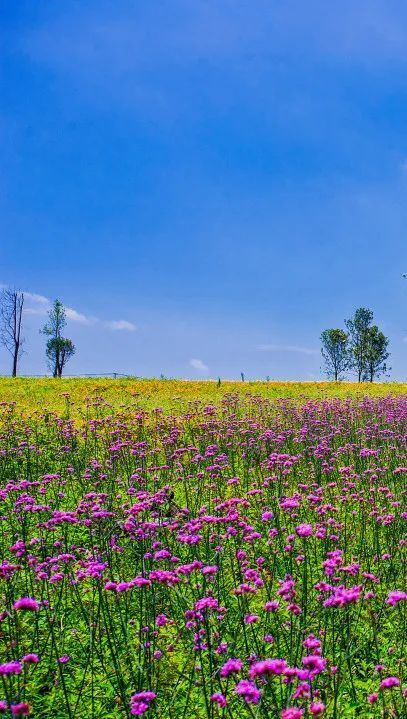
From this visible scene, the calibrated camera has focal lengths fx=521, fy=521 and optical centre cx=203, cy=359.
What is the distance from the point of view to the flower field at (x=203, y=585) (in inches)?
146

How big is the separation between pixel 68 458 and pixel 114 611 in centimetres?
732

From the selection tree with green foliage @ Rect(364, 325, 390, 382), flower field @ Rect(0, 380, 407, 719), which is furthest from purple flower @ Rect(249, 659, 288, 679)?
tree with green foliage @ Rect(364, 325, 390, 382)

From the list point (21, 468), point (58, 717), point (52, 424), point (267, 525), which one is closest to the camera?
point (58, 717)

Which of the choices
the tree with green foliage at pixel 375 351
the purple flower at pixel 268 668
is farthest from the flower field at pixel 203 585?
the tree with green foliage at pixel 375 351

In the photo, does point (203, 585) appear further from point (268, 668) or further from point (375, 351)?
point (375, 351)

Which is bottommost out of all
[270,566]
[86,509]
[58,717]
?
[58,717]

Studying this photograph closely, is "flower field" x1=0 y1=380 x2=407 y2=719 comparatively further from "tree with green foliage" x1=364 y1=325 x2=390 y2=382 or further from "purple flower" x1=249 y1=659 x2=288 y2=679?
"tree with green foliage" x1=364 y1=325 x2=390 y2=382

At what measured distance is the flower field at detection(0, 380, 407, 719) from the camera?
3.71m

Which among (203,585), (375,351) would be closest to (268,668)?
(203,585)

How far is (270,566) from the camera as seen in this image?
7.05 meters

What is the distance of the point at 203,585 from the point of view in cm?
389

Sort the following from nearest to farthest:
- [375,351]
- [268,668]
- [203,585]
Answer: [268,668] < [203,585] < [375,351]

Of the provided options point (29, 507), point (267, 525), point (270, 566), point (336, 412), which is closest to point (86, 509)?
point (29, 507)

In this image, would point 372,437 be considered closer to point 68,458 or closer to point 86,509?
point 68,458
